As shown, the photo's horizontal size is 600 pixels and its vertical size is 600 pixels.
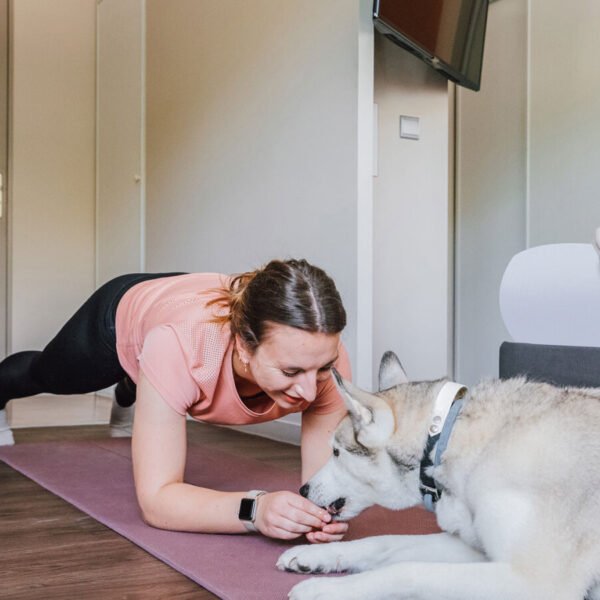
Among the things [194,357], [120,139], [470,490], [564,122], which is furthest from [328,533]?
[120,139]

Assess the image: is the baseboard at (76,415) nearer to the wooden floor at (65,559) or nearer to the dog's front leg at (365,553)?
the wooden floor at (65,559)

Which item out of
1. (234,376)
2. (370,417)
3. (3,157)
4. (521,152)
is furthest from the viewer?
(3,157)

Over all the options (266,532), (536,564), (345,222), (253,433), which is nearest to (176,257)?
(253,433)

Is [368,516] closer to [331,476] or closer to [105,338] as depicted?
[331,476]

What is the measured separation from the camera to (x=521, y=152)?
4648 millimetres

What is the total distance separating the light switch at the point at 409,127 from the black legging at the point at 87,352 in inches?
52.4

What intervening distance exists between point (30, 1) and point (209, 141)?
2689 mm

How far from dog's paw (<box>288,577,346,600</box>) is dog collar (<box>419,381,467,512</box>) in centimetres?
26

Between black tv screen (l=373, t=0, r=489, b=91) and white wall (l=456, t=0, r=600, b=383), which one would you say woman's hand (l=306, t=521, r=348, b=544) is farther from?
white wall (l=456, t=0, r=600, b=383)

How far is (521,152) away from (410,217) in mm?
1475

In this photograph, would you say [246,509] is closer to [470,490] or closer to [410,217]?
[470,490]

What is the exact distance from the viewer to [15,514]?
2.29m

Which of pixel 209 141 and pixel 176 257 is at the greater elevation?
pixel 209 141

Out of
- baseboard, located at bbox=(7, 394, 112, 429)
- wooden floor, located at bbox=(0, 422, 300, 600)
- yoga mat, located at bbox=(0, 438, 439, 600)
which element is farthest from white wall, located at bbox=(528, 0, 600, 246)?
wooden floor, located at bbox=(0, 422, 300, 600)
